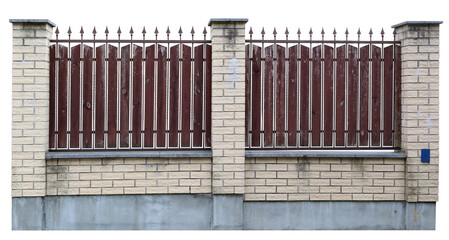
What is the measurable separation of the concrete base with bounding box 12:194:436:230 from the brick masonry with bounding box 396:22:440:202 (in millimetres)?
610

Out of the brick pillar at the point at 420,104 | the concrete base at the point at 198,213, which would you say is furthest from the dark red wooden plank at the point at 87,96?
the brick pillar at the point at 420,104

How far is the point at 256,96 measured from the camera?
10203 mm

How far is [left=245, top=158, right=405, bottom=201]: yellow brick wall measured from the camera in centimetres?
1008

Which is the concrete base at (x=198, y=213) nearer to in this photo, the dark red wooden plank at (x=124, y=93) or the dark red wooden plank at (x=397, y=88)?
the dark red wooden plank at (x=124, y=93)

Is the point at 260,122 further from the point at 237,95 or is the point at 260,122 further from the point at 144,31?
the point at 144,31

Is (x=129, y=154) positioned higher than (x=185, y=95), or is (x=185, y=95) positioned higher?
(x=185, y=95)

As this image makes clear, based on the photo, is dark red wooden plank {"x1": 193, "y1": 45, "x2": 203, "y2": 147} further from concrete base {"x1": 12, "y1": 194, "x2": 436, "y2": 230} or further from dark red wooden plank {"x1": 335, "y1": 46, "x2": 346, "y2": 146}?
dark red wooden plank {"x1": 335, "y1": 46, "x2": 346, "y2": 146}

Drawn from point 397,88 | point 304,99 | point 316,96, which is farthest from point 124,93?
point 397,88

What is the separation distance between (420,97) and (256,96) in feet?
8.28

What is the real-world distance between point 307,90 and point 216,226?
2526 millimetres

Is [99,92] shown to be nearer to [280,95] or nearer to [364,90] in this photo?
[280,95]

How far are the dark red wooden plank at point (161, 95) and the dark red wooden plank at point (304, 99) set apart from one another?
2.12 meters

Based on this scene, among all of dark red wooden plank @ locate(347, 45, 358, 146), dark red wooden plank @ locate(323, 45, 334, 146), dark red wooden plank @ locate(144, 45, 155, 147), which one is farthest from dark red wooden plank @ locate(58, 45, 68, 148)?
dark red wooden plank @ locate(347, 45, 358, 146)

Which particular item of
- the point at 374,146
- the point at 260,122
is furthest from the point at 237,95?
the point at 374,146
